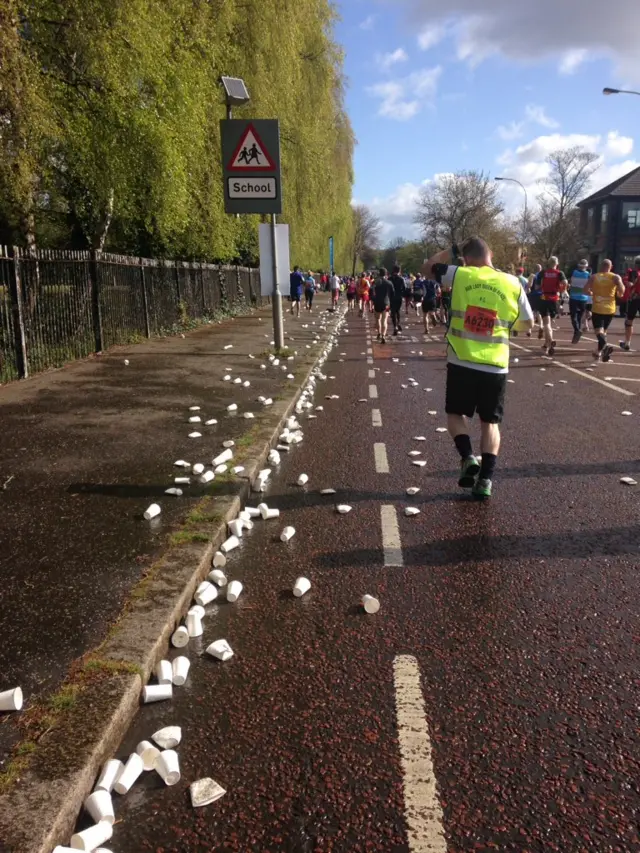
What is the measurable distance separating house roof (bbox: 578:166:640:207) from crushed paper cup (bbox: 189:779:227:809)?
62.8 meters

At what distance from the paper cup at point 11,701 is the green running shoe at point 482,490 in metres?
3.63

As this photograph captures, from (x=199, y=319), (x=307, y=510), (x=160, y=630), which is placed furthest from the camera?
(x=199, y=319)

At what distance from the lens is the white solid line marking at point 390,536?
4180 mm

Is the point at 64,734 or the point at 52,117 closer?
the point at 64,734

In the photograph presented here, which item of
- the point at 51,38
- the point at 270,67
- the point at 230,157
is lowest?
the point at 230,157

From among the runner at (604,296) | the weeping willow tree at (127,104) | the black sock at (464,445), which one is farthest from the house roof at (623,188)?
the black sock at (464,445)

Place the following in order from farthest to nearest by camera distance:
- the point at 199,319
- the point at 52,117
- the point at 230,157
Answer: the point at 199,319
the point at 230,157
the point at 52,117

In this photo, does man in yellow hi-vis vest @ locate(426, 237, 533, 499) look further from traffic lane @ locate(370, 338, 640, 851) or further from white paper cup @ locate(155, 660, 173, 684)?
white paper cup @ locate(155, 660, 173, 684)

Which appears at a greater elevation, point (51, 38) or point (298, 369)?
point (51, 38)

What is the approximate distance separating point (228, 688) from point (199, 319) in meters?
20.4

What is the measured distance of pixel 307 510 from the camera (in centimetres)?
509

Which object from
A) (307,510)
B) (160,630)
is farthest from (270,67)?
(160,630)

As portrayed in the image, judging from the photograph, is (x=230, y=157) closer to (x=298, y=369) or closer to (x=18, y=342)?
(x=298, y=369)

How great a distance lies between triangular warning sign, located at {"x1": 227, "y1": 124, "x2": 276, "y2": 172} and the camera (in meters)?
11.4
